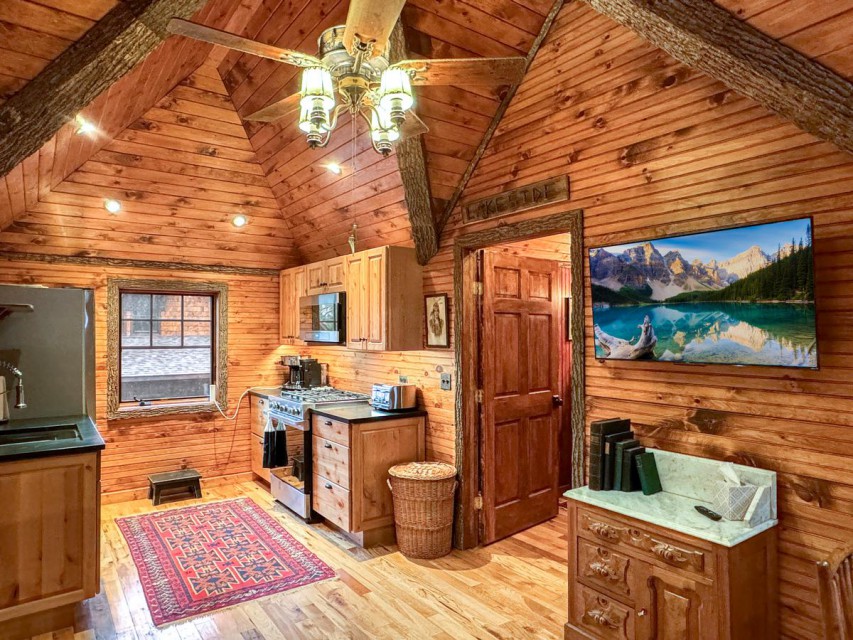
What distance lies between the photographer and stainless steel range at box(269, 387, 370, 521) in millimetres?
4387

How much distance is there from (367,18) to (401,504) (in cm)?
309

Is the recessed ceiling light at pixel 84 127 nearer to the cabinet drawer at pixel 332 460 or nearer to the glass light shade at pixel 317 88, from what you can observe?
the glass light shade at pixel 317 88

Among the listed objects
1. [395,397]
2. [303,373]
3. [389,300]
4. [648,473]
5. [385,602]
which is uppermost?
[389,300]

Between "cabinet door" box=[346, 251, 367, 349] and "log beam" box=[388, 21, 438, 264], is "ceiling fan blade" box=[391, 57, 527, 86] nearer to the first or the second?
"log beam" box=[388, 21, 438, 264]

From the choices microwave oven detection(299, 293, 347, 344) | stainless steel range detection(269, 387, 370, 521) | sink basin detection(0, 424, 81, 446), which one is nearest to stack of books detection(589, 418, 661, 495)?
stainless steel range detection(269, 387, 370, 521)

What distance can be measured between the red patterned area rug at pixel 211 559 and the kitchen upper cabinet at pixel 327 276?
2057mm

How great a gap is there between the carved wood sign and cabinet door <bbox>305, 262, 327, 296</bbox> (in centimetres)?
174

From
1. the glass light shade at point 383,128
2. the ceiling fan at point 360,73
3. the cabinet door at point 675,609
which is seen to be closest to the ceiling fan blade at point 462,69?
the ceiling fan at point 360,73

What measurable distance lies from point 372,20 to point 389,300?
257cm

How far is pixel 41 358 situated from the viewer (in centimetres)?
379

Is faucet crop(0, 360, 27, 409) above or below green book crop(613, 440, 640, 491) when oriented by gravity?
above

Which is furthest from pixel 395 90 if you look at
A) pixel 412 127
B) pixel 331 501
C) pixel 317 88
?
pixel 331 501

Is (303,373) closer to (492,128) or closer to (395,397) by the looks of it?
(395,397)

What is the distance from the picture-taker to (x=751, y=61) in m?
1.90
